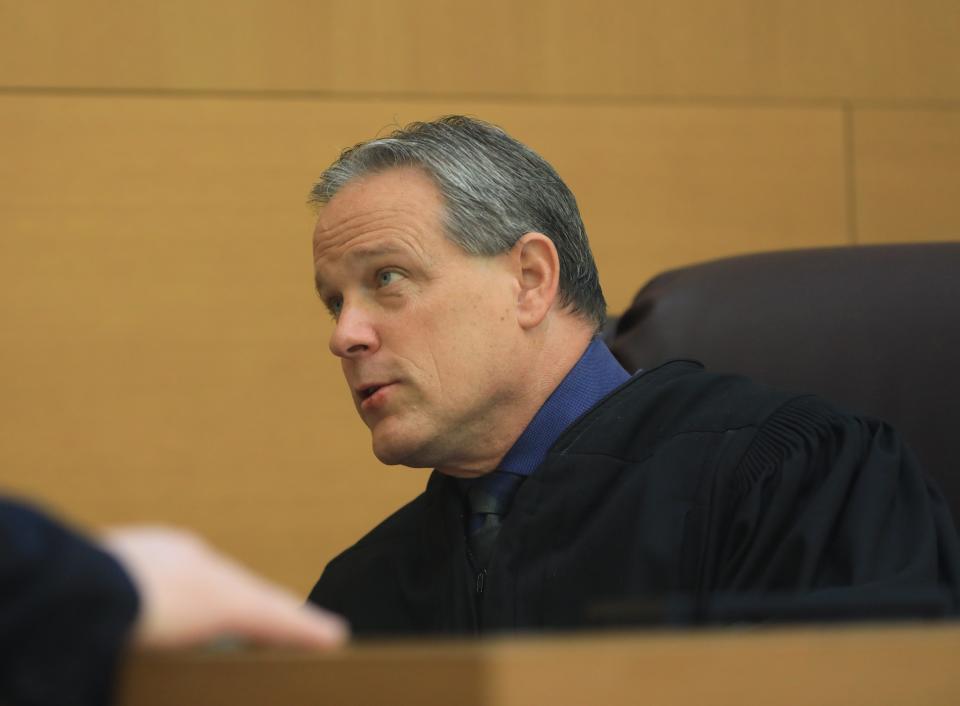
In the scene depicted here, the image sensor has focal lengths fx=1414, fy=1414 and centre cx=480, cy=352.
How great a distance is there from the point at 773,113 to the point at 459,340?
40.5 inches

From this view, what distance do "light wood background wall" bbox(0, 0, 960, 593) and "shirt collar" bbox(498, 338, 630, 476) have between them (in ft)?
2.21

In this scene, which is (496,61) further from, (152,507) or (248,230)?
(152,507)

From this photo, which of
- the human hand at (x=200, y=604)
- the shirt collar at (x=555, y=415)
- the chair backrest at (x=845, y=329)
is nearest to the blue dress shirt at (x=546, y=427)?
the shirt collar at (x=555, y=415)

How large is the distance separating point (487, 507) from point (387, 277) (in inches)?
11.2

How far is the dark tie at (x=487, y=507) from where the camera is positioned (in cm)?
156

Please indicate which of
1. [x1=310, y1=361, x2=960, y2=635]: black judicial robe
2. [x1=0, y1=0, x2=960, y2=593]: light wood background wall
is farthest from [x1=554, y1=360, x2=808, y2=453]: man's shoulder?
[x1=0, y1=0, x2=960, y2=593]: light wood background wall

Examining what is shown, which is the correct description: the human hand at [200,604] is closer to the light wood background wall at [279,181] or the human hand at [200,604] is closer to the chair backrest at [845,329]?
the chair backrest at [845,329]

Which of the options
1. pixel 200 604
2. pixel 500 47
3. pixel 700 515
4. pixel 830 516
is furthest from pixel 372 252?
pixel 200 604

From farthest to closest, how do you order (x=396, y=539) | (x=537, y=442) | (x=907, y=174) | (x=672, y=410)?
(x=907, y=174), (x=396, y=539), (x=537, y=442), (x=672, y=410)

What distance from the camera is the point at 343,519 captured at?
2248 mm

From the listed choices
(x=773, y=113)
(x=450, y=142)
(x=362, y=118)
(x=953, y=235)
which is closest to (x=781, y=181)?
(x=773, y=113)

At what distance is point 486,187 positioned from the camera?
5.37ft

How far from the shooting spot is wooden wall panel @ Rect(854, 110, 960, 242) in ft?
7.87

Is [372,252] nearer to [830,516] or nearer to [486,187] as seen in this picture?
[486,187]
